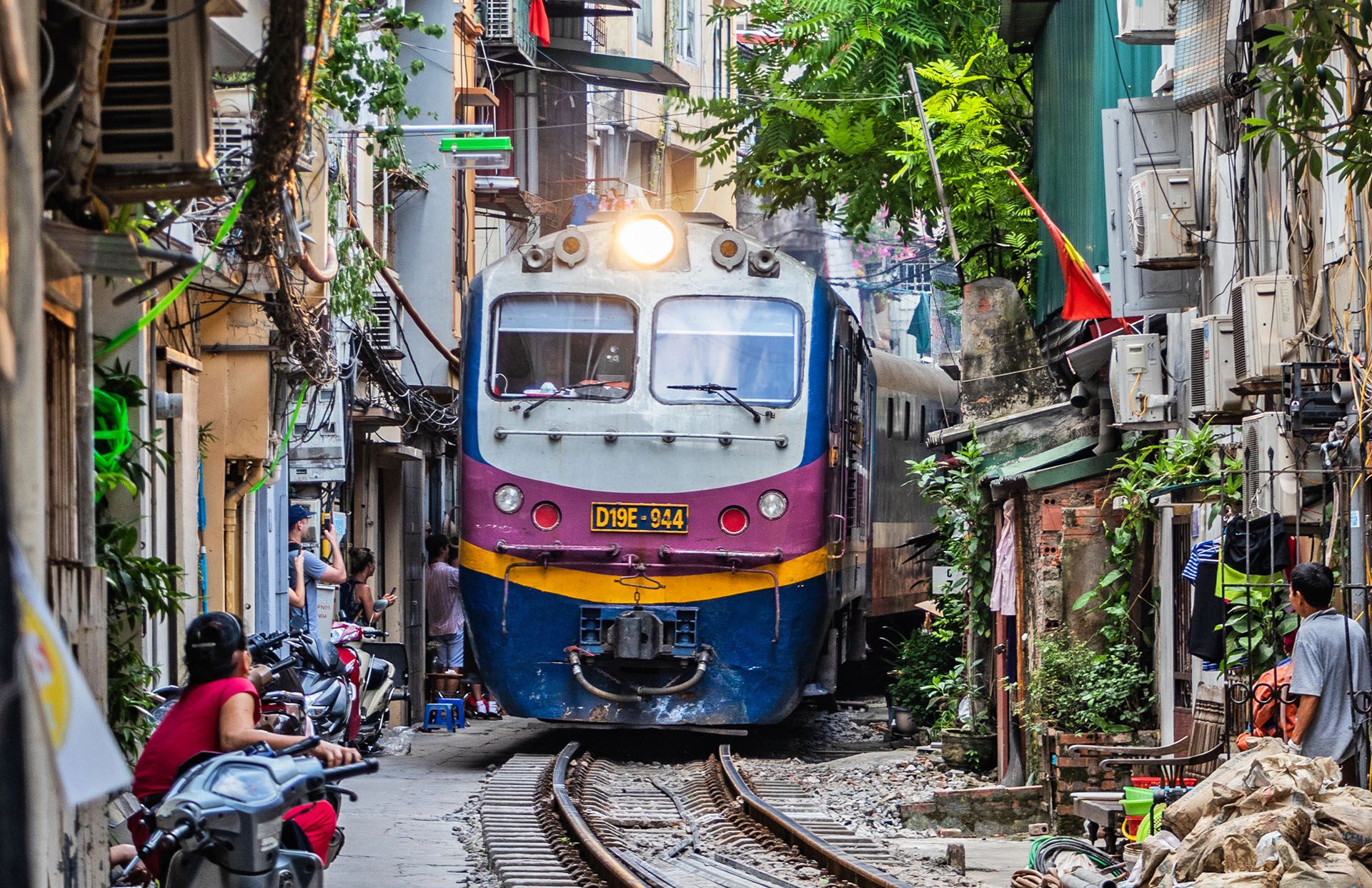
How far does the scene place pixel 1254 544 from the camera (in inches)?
364

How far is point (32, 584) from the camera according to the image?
288 centimetres

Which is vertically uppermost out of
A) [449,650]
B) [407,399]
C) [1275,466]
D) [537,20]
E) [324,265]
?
[537,20]

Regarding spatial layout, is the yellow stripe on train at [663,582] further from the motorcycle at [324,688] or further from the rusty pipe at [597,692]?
the motorcycle at [324,688]

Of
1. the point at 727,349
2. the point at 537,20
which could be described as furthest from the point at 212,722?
the point at 537,20

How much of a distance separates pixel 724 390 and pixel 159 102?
8.11m

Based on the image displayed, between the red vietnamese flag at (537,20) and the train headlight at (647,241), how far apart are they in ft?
50.4

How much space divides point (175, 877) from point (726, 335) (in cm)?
894

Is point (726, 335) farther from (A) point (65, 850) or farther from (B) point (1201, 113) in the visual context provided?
(A) point (65, 850)

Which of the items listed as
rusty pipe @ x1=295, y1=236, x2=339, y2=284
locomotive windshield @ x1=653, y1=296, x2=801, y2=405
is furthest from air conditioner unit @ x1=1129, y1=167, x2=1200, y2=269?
rusty pipe @ x1=295, y1=236, x2=339, y2=284

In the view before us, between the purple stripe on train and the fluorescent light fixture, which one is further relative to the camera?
the fluorescent light fixture

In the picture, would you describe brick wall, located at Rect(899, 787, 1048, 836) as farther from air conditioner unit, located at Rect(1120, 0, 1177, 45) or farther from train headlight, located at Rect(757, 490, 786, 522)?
air conditioner unit, located at Rect(1120, 0, 1177, 45)

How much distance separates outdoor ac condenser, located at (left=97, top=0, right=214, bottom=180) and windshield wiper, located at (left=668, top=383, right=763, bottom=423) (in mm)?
7962

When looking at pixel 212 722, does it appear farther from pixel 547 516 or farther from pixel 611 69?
pixel 611 69

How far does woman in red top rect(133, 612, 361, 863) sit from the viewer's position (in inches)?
243
